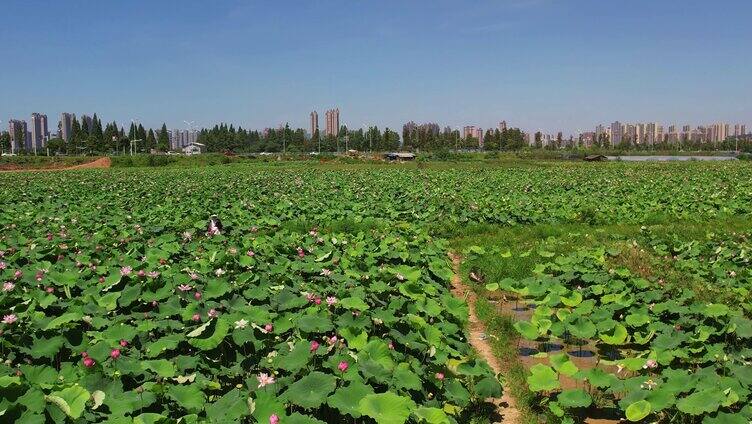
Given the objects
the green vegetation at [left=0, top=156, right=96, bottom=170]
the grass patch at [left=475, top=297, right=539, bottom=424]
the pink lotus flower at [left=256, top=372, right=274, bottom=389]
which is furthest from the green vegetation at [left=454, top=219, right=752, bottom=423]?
the green vegetation at [left=0, top=156, right=96, bottom=170]

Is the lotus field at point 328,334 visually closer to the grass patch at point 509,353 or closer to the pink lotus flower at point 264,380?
the pink lotus flower at point 264,380

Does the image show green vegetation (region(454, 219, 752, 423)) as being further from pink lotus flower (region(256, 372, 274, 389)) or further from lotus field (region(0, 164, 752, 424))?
pink lotus flower (region(256, 372, 274, 389))

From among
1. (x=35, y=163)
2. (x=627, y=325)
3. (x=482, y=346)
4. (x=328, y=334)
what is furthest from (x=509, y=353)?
(x=35, y=163)

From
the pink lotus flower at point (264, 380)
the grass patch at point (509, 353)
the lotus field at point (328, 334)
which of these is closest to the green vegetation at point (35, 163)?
the lotus field at point (328, 334)

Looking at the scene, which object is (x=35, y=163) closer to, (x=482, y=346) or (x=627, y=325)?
(x=482, y=346)

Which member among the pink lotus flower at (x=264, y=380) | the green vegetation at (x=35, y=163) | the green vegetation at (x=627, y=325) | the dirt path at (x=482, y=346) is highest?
the green vegetation at (x=35, y=163)

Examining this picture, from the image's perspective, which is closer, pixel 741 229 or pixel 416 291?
pixel 416 291

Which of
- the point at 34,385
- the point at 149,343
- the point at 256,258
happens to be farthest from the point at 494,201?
the point at 34,385

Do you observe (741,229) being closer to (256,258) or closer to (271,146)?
(256,258)

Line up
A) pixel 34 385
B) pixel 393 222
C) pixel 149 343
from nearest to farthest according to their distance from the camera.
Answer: pixel 34 385 < pixel 149 343 < pixel 393 222
